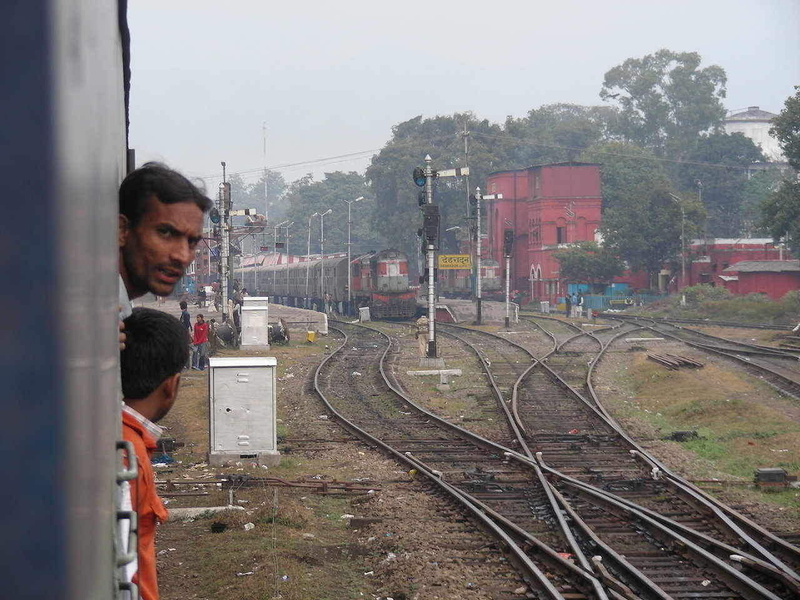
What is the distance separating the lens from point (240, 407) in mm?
11203

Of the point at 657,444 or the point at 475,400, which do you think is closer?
the point at 657,444

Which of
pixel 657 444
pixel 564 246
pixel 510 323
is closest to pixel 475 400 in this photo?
pixel 657 444

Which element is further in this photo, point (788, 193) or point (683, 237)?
point (683, 237)

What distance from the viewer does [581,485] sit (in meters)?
9.80

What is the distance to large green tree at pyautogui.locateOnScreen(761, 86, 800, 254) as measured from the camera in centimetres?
4128

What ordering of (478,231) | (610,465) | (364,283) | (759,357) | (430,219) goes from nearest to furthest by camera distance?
1. (610,465)
2. (430,219)
3. (759,357)
4. (478,231)
5. (364,283)

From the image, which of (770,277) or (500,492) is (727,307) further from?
(500,492)

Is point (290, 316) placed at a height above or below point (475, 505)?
above

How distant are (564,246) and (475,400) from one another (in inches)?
1706

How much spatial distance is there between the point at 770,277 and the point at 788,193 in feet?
24.8

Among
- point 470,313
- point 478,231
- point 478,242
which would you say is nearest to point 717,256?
point 470,313

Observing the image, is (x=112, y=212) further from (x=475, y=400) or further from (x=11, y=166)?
(x=475, y=400)

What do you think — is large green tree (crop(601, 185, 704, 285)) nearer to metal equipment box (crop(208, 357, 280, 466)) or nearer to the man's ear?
metal equipment box (crop(208, 357, 280, 466))

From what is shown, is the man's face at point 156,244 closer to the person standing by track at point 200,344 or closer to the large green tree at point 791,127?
the person standing by track at point 200,344
